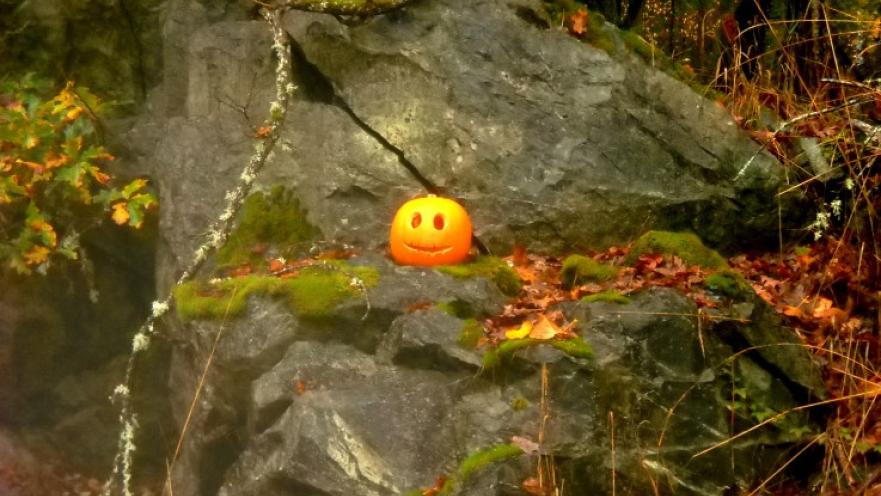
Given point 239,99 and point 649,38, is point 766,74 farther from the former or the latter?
point 239,99

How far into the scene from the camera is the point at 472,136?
5859 millimetres

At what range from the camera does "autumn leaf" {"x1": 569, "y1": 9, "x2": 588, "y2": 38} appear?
6395 millimetres

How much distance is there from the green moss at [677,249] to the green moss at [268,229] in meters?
2.04

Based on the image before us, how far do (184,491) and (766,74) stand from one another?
→ 16.9ft

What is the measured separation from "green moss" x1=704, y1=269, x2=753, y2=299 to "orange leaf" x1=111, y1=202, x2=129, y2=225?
148 inches

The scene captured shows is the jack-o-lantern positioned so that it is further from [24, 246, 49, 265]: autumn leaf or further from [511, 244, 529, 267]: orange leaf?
[24, 246, 49, 265]: autumn leaf

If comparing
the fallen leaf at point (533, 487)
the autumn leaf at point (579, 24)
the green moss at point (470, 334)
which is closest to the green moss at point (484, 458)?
the fallen leaf at point (533, 487)

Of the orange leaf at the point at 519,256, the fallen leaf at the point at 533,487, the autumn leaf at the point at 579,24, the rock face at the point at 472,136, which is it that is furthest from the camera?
the autumn leaf at the point at 579,24

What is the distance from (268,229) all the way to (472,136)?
4.75 ft

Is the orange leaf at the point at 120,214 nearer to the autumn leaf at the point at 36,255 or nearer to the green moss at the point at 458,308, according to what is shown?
the autumn leaf at the point at 36,255

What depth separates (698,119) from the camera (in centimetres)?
613

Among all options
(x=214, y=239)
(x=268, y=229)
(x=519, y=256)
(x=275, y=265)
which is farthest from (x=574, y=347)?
(x=268, y=229)

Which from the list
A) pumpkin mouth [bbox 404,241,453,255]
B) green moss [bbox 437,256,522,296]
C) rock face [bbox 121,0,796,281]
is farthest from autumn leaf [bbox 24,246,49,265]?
green moss [bbox 437,256,522,296]

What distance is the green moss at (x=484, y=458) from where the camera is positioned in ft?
12.9
